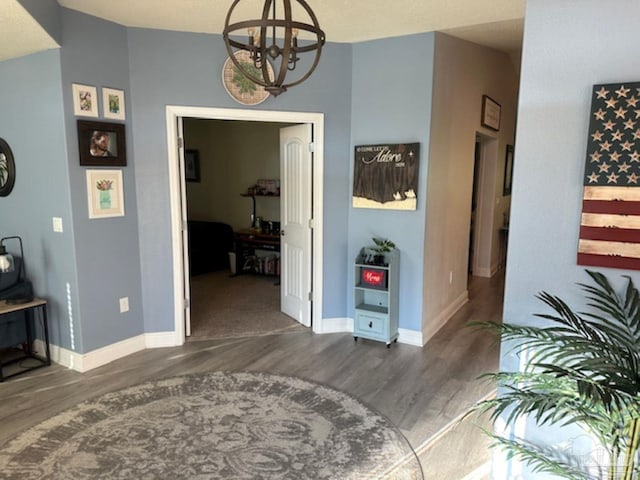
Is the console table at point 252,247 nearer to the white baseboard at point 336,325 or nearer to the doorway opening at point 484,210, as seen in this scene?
the white baseboard at point 336,325

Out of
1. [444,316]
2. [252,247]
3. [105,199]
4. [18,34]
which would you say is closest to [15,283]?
[105,199]

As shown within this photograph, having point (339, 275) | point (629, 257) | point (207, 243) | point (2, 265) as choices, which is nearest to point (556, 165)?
point (629, 257)

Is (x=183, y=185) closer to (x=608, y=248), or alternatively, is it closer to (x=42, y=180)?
(x=42, y=180)

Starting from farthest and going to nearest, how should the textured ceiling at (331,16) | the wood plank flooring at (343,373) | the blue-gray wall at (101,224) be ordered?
the blue-gray wall at (101,224)
the textured ceiling at (331,16)
the wood plank flooring at (343,373)

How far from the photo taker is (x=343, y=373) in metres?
3.35

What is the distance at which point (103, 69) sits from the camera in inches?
131

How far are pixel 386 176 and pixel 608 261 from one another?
2244 mm

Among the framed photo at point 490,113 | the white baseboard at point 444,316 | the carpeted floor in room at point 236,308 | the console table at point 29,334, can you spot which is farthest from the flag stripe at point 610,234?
the console table at point 29,334

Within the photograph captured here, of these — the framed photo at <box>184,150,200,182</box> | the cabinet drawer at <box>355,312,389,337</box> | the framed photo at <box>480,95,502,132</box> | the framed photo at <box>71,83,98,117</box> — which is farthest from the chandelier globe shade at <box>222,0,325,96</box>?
the framed photo at <box>184,150,200,182</box>

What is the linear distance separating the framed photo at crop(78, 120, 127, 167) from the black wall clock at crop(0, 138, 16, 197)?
0.77m

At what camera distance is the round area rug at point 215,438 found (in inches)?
89.0

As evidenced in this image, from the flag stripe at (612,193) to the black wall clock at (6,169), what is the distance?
3.96 m

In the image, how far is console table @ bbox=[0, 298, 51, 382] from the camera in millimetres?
3271

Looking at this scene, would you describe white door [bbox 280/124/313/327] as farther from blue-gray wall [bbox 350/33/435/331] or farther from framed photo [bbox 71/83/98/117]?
framed photo [bbox 71/83/98/117]
